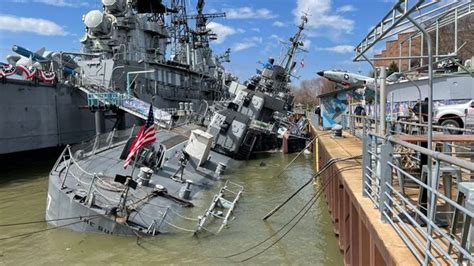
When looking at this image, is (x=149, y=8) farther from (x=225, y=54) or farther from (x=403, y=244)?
(x=403, y=244)

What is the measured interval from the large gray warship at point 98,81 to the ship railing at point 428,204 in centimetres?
2758

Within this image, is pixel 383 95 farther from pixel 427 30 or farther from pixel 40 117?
pixel 40 117

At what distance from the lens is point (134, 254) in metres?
12.2

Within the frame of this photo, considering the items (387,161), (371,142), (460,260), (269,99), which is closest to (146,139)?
(371,142)

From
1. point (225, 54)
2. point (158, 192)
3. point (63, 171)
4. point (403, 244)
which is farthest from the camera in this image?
point (225, 54)

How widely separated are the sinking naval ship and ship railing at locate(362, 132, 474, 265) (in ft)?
24.3

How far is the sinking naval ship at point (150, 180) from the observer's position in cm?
1341

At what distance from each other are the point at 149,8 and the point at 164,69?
35.1ft

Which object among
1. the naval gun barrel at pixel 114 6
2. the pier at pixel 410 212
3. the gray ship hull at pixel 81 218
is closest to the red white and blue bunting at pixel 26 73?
the naval gun barrel at pixel 114 6

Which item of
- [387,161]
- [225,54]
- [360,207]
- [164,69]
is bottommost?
[360,207]

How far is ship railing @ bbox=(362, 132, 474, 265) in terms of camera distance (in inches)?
162

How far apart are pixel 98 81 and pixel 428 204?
129 feet

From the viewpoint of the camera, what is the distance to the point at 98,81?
41.5 m

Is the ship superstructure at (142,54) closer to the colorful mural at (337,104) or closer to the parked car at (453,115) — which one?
the colorful mural at (337,104)
